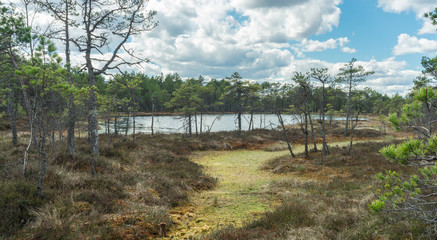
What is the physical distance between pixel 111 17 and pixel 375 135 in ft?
120

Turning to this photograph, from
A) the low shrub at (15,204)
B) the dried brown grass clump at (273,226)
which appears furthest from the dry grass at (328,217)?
the low shrub at (15,204)

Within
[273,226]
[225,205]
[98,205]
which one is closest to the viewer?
[273,226]

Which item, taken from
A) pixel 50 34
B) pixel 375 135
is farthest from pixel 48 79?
pixel 375 135

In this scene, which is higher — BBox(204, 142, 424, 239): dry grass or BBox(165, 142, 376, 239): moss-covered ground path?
BBox(204, 142, 424, 239): dry grass

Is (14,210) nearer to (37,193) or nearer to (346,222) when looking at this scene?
(37,193)

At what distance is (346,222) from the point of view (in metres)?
5.05

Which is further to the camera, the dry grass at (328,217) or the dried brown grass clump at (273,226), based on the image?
the dried brown grass clump at (273,226)

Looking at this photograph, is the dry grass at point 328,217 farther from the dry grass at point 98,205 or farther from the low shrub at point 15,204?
the low shrub at point 15,204

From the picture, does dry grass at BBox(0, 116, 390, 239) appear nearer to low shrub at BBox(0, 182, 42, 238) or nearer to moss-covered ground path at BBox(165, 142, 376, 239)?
low shrub at BBox(0, 182, 42, 238)

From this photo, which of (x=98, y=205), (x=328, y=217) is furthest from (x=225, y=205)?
(x=98, y=205)

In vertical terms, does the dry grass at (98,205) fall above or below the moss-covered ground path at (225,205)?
above

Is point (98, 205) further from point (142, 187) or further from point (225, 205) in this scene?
point (225, 205)

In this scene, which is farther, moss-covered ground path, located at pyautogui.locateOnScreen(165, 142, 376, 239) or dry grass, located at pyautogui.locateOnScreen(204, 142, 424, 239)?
moss-covered ground path, located at pyautogui.locateOnScreen(165, 142, 376, 239)

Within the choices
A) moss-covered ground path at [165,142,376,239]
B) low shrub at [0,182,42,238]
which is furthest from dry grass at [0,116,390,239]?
moss-covered ground path at [165,142,376,239]
